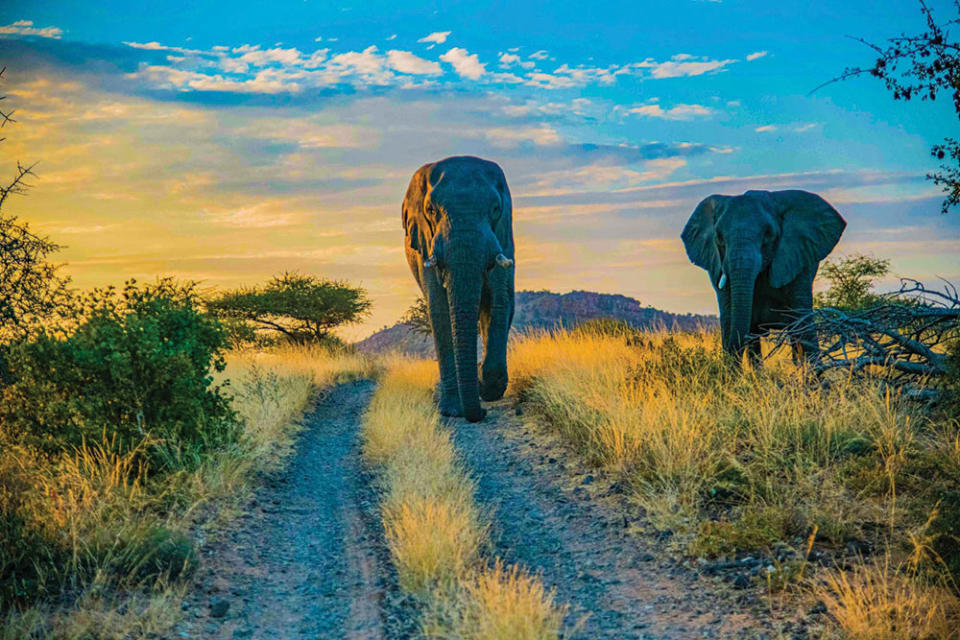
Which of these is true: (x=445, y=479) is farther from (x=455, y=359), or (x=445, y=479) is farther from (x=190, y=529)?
(x=455, y=359)

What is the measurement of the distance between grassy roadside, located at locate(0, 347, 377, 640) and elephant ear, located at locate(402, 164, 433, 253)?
5.17 meters

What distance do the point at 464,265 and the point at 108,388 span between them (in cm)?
562

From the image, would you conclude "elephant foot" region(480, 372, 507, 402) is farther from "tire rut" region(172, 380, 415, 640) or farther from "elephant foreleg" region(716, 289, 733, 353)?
"elephant foreleg" region(716, 289, 733, 353)

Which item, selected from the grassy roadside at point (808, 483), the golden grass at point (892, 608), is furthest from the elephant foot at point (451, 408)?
the golden grass at point (892, 608)

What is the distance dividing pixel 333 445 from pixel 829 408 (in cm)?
756

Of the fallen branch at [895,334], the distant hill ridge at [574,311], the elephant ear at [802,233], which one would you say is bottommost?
the distant hill ridge at [574,311]

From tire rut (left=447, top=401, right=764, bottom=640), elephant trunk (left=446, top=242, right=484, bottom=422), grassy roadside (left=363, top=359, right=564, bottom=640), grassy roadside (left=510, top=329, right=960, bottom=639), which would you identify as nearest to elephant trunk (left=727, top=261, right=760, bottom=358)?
grassy roadside (left=510, top=329, right=960, bottom=639)

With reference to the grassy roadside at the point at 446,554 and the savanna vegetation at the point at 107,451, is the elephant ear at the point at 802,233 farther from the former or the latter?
the savanna vegetation at the point at 107,451

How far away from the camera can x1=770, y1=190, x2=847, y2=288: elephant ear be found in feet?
49.2

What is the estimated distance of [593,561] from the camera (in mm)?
6793

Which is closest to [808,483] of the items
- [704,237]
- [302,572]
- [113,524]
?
[302,572]

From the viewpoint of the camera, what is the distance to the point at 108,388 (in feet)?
27.8

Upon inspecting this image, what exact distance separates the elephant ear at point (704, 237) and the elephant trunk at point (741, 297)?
42.0 inches

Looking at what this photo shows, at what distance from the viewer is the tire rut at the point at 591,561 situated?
5.50 metres
